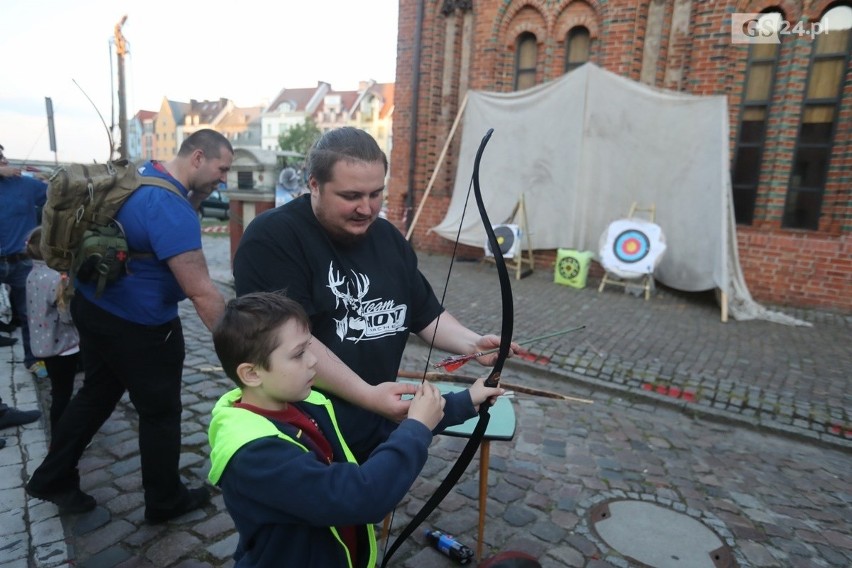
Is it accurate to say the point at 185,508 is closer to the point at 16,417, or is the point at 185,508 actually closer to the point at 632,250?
the point at 16,417

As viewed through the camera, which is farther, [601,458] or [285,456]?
[601,458]

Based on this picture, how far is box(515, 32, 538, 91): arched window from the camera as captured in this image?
1020 centimetres

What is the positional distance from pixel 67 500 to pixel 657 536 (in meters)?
3.08

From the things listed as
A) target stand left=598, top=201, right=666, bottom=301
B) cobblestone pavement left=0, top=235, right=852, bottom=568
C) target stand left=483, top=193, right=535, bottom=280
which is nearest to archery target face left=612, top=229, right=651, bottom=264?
target stand left=598, top=201, right=666, bottom=301

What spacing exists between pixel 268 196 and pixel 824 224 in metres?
8.26

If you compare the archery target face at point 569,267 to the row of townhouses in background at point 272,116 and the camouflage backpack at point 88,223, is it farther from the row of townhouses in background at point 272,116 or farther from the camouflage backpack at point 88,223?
the row of townhouses in background at point 272,116

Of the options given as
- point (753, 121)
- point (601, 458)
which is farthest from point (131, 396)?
point (753, 121)

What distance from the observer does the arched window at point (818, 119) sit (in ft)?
24.4

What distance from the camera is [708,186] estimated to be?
308 inches

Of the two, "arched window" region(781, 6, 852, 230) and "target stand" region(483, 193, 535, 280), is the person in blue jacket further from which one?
"arched window" region(781, 6, 852, 230)

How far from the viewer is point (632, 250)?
8.26m

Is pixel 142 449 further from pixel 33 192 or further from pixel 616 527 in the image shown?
pixel 33 192

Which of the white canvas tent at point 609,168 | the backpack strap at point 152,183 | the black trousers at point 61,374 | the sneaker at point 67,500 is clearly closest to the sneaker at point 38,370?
the black trousers at point 61,374

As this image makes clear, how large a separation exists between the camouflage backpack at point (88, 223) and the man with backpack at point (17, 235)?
98.7 inches
